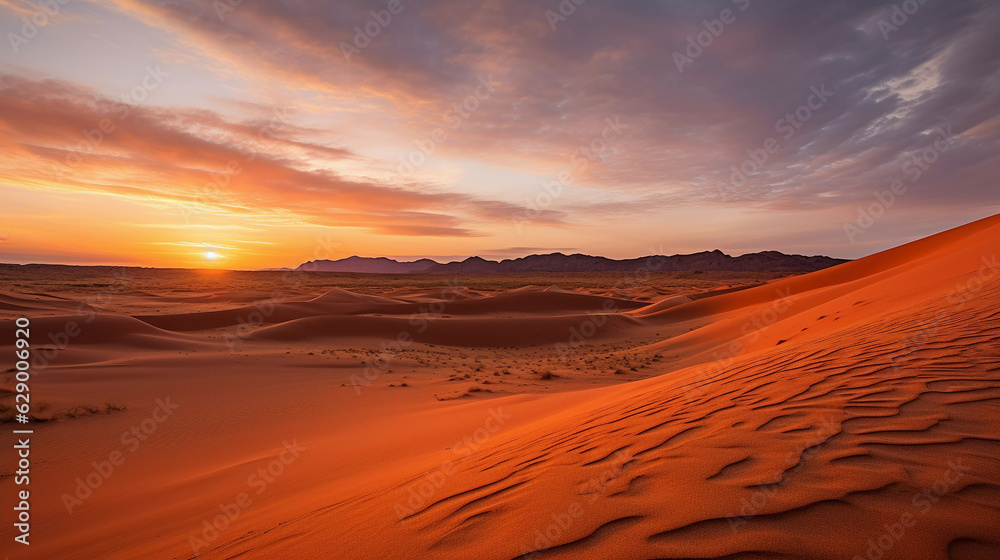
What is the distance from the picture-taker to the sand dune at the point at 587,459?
177 centimetres

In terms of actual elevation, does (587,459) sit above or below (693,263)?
below

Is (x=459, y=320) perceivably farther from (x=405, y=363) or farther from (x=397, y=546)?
(x=397, y=546)

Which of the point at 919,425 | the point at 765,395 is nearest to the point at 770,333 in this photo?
the point at 765,395

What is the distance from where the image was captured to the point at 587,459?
9.18ft

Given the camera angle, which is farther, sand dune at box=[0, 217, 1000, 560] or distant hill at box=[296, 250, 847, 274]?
distant hill at box=[296, 250, 847, 274]

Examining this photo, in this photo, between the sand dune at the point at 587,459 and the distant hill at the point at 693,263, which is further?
the distant hill at the point at 693,263

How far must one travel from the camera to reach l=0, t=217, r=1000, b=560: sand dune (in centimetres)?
177

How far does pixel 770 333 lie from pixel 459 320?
46.9 feet

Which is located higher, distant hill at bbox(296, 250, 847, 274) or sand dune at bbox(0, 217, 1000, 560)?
distant hill at bbox(296, 250, 847, 274)

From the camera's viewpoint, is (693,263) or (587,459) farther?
(693,263)

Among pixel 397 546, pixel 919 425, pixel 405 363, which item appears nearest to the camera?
pixel 397 546

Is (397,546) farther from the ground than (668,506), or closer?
closer

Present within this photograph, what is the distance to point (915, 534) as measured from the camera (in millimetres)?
1563

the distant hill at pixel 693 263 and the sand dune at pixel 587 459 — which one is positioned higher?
the distant hill at pixel 693 263
